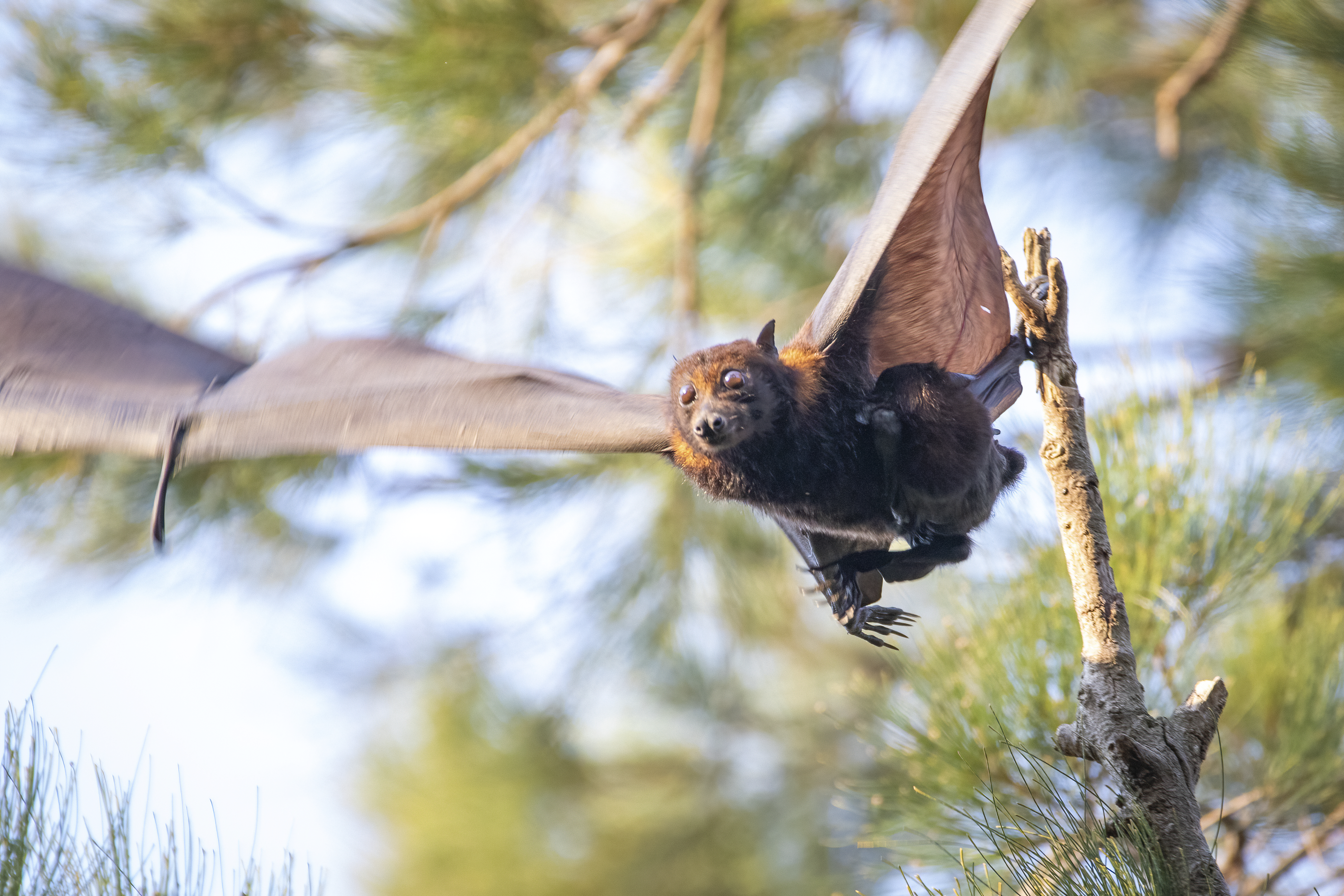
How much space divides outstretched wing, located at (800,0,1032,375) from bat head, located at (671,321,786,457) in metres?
0.14

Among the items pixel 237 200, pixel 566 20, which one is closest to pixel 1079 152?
pixel 566 20

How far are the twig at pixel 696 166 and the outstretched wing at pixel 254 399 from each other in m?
1.71

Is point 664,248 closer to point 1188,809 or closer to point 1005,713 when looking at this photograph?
point 1005,713

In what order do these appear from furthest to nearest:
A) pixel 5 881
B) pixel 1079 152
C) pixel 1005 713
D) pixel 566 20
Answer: pixel 1079 152 → pixel 566 20 → pixel 1005 713 → pixel 5 881

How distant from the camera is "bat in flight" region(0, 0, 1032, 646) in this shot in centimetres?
198

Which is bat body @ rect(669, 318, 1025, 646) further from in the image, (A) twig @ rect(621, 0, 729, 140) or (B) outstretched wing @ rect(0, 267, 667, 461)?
(A) twig @ rect(621, 0, 729, 140)

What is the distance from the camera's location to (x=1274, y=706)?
2568 mm

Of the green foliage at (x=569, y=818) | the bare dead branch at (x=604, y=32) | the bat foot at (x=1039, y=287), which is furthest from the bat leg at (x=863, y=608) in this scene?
the green foliage at (x=569, y=818)

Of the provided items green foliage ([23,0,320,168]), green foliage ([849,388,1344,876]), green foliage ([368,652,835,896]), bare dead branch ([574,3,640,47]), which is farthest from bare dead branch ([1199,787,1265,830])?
green foliage ([23,0,320,168])

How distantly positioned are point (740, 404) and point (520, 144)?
1.98 meters

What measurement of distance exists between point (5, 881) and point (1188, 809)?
1612mm

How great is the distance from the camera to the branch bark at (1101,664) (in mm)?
1476

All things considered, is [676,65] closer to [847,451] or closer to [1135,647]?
[847,451]

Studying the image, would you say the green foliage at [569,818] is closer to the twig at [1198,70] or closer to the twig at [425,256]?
the twig at [425,256]
